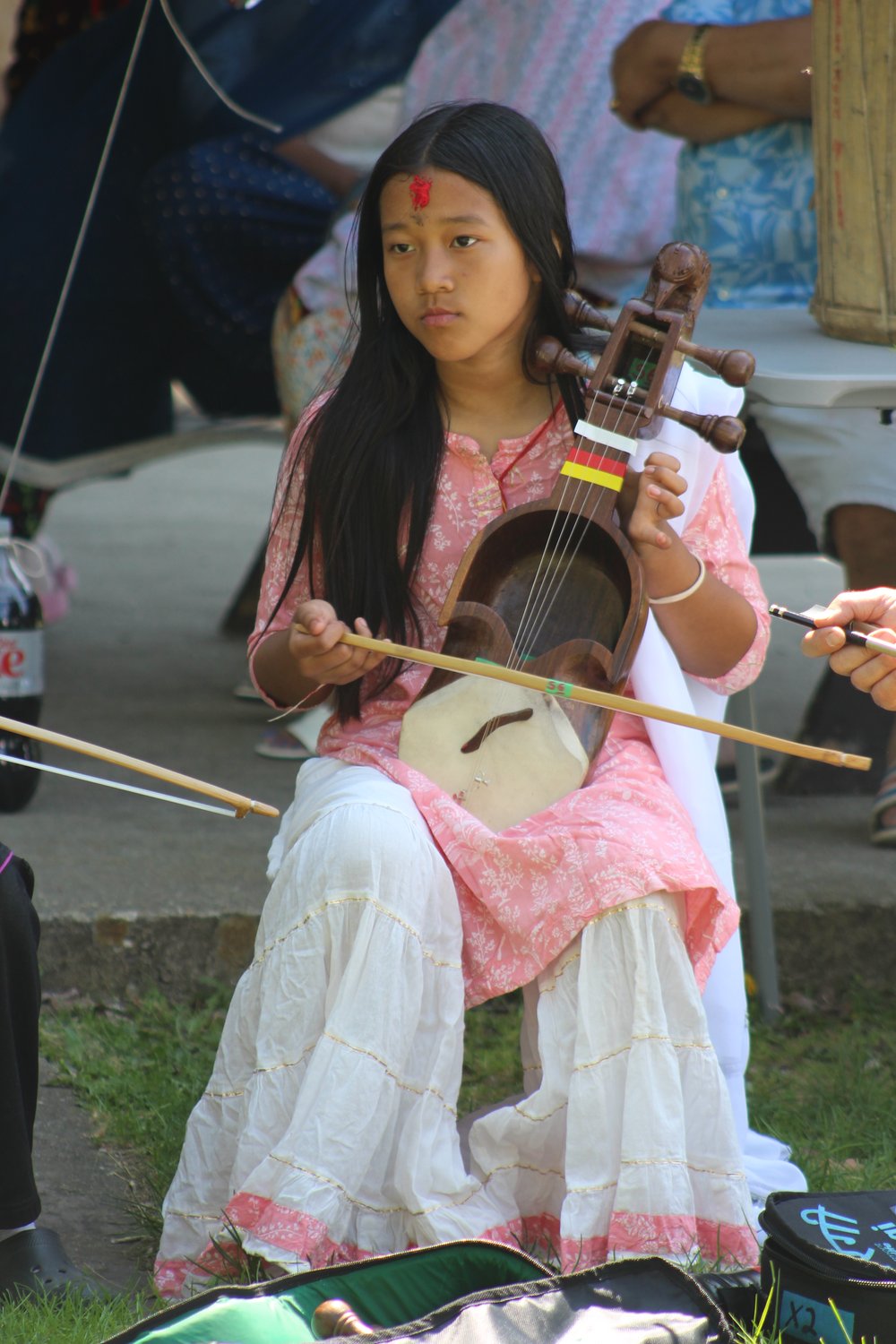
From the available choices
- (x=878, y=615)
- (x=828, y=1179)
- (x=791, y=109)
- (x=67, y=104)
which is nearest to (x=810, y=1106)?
(x=828, y=1179)

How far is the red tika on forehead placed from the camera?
1962mm

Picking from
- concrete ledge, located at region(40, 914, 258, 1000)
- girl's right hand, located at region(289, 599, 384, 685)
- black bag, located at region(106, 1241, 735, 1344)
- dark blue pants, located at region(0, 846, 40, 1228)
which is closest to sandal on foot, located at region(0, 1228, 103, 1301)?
dark blue pants, located at region(0, 846, 40, 1228)

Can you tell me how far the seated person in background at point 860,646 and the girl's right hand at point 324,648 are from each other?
0.48 m

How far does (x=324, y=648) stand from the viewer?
1835mm

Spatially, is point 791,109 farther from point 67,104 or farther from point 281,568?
point 67,104

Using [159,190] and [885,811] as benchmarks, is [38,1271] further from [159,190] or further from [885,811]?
[159,190]

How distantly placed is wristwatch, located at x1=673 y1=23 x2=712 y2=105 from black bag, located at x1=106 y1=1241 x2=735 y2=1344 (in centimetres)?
179

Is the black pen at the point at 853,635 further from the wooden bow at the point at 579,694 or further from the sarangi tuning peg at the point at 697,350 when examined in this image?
the sarangi tuning peg at the point at 697,350

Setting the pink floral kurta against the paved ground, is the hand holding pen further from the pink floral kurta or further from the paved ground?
the paved ground

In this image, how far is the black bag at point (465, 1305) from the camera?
4.80ft

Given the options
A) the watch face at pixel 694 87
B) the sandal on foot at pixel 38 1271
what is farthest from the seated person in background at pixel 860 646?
the watch face at pixel 694 87

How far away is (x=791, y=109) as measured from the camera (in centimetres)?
264

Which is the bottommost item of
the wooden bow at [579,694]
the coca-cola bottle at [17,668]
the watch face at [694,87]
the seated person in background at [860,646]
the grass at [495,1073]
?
the grass at [495,1073]

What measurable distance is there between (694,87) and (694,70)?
3 centimetres
